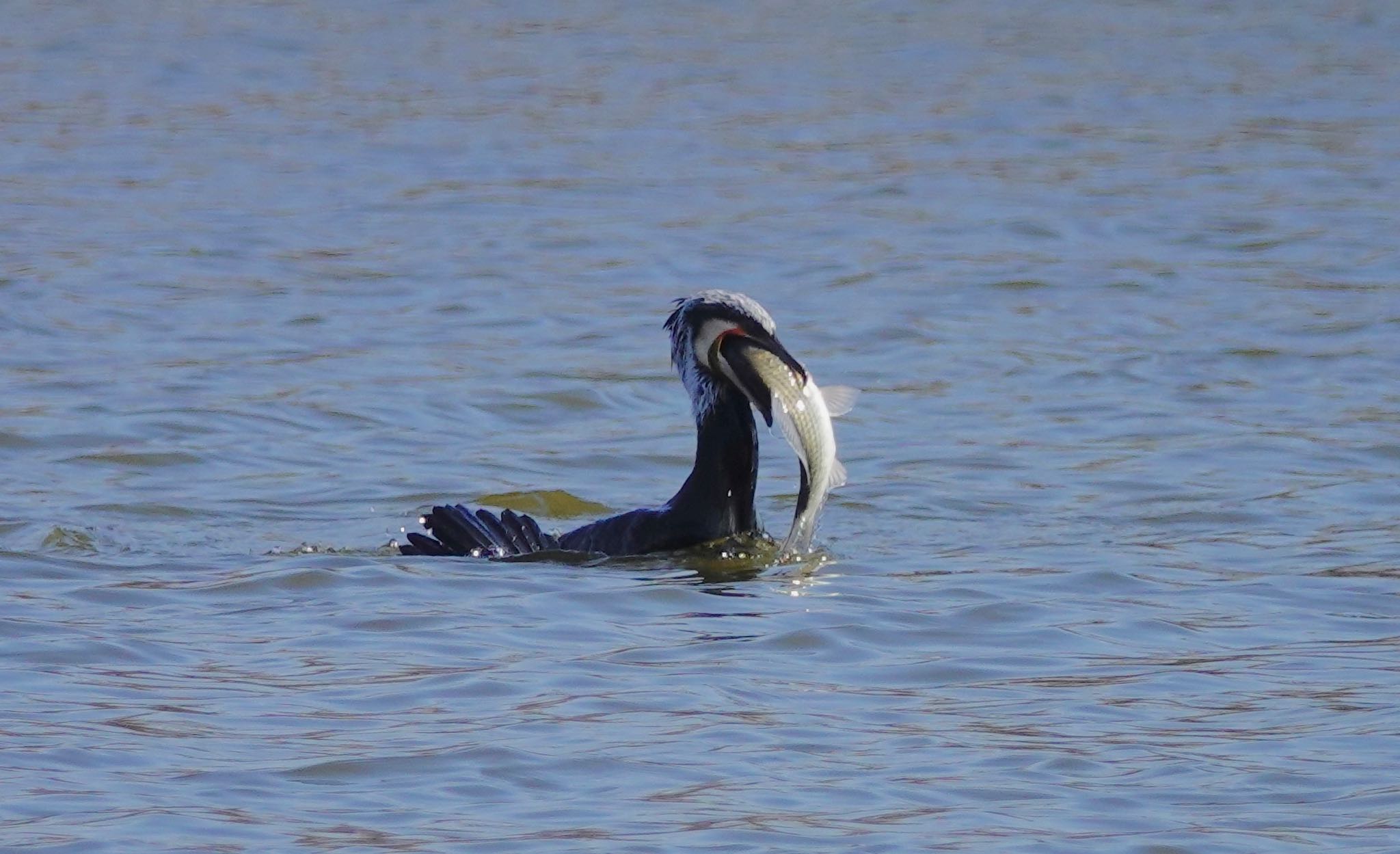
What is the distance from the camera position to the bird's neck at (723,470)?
866 centimetres

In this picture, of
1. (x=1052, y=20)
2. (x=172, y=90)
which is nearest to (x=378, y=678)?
(x=172, y=90)

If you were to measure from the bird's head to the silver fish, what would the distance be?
2 cm

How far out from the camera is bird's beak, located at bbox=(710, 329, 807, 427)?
8.37 metres

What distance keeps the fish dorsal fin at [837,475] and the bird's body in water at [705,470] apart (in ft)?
0.15

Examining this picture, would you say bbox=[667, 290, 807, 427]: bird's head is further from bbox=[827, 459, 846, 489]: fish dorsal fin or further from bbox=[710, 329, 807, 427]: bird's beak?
bbox=[827, 459, 846, 489]: fish dorsal fin

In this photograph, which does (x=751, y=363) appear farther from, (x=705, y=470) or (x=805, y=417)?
(x=705, y=470)

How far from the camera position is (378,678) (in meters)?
7.04

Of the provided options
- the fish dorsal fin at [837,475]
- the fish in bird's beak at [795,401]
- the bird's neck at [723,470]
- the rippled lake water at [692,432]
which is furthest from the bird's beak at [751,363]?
the rippled lake water at [692,432]

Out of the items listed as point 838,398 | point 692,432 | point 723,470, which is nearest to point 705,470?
point 723,470

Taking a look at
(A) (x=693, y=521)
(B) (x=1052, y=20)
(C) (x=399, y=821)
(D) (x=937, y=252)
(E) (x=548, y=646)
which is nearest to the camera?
(C) (x=399, y=821)

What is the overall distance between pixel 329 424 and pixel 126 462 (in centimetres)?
120

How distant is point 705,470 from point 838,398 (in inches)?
23.4

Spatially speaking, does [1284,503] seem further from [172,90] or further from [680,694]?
[172,90]

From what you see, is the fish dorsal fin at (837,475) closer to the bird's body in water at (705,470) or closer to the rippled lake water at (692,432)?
the bird's body in water at (705,470)
